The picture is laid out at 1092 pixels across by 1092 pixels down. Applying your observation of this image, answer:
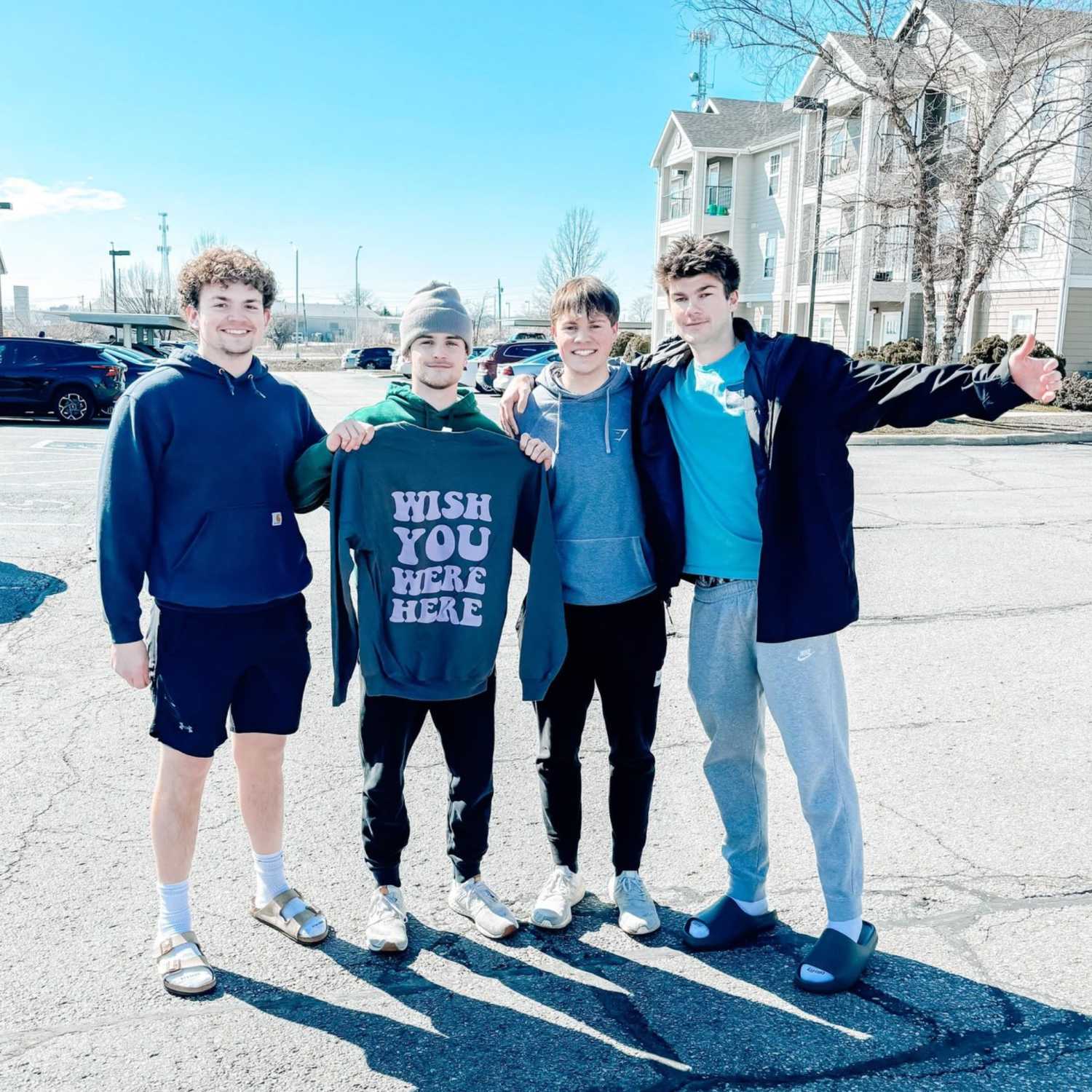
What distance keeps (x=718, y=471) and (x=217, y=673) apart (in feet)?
5.25

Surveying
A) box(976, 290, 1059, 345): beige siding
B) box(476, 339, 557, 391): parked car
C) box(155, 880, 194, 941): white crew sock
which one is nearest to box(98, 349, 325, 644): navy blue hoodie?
box(155, 880, 194, 941): white crew sock

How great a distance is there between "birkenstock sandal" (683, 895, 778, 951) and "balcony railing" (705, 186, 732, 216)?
39053 millimetres

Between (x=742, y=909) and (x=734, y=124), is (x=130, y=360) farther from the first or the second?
(x=734, y=124)

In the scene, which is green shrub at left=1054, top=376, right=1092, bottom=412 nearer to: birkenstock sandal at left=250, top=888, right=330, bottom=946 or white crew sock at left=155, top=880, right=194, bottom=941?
birkenstock sandal at left=250, top=888, right=330, bottom=946

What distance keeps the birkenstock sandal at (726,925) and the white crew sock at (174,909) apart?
59.6 inches

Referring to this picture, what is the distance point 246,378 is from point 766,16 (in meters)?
20.8

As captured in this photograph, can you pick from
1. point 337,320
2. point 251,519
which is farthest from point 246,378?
point 337,320

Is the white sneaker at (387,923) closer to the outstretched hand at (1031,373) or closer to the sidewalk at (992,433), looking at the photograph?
the outstretched hand at (1031,373)

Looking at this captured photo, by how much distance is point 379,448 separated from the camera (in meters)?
3.04

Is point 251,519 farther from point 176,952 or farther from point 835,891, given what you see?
point 835,891

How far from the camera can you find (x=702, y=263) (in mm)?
3037

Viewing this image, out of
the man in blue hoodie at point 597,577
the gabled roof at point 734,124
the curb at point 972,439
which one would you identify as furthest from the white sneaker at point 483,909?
the gabled roof at point 734,124

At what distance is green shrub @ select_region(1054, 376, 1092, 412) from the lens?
74.0ft

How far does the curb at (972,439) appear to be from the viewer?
17.9m
